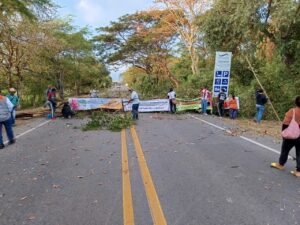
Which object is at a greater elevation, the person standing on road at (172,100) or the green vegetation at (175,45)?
the green vegetation at (175,45)

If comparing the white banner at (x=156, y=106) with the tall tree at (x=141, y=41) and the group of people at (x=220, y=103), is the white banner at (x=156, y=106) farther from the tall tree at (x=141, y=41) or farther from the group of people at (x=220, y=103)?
the tall tree at (x=141, y=41)

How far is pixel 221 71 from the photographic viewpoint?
22203mm

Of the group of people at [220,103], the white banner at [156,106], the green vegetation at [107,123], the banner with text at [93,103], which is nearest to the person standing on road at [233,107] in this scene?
the group of people at [220,103]

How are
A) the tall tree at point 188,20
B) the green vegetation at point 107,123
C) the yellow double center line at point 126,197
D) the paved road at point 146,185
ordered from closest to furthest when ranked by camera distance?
the yellow double center line at point 126,197, the paved road at point 146,185, the green vegetation at point 107,123, the tall tree at point 188,20

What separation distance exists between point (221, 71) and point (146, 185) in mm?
17024

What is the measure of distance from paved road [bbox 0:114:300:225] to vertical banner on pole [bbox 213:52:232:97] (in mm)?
11887

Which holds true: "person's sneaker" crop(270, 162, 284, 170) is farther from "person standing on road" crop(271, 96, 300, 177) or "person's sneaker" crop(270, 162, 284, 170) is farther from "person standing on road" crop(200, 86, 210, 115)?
"person standing on road" crop(200, 86, 210, 115)

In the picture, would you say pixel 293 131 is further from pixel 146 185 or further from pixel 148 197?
pixel 148 197

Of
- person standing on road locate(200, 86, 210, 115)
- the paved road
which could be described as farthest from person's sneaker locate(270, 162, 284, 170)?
person standing on road locate(200, 86, 210, 115)

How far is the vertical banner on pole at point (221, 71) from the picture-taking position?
2198 cm

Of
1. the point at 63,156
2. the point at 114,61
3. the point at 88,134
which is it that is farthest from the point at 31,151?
the point at 114,61

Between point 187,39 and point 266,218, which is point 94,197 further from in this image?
point 187,39

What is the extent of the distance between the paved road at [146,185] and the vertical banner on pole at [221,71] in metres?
11.9

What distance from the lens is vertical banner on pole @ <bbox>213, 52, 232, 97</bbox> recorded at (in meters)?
22.0
